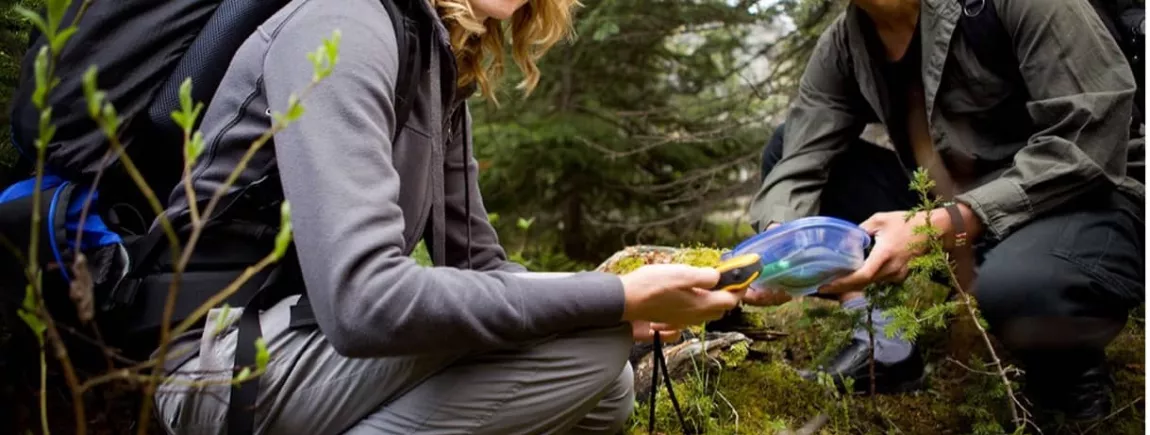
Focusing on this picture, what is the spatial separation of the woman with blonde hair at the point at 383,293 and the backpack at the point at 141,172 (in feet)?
0.18

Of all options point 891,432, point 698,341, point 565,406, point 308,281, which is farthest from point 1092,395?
point 308,281

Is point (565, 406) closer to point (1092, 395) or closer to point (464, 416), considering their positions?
point (464, 416)

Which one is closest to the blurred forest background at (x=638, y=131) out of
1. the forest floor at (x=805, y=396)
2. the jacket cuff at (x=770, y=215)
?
the forest floor at (x=805, y=396)

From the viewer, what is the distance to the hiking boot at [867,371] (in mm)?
3438

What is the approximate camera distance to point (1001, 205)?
3.00 meters

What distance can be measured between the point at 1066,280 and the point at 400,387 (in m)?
1.94

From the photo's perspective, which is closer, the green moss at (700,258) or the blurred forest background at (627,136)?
the green moss at (700,258)

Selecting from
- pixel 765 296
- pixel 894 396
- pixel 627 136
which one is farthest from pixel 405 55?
pixel 627 136

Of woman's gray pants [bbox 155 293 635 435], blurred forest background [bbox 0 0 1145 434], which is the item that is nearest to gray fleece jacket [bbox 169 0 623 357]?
woman's gray pants [bbox 155 293 635 435]

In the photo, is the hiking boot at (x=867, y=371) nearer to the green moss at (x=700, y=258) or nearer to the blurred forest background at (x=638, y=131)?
the blurred forest background at (x=638, y=131)

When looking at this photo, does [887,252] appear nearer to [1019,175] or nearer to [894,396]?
[1019,175]

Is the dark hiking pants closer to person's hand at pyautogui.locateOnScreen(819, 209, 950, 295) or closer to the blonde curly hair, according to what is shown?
person's hand at pyautogui.locateOnScreen(819, 209, 950, 295)

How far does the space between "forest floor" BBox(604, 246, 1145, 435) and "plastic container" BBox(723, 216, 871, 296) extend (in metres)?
0.20

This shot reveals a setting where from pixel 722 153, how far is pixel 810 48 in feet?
5.62
